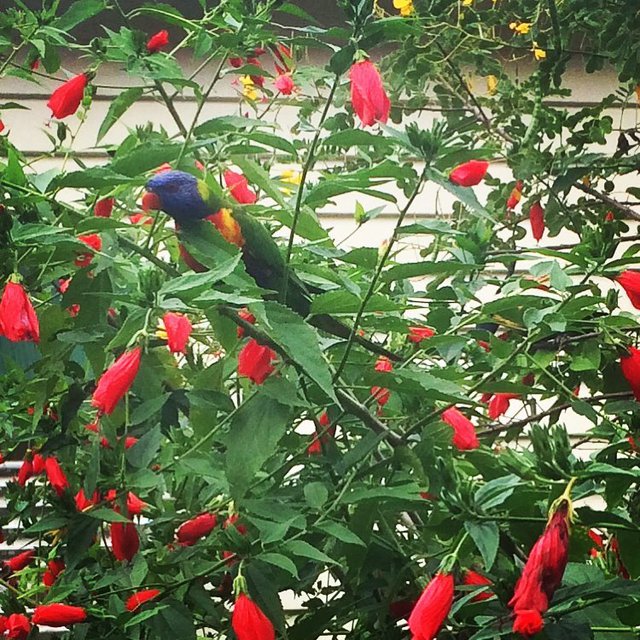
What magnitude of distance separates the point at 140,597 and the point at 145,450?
12cm

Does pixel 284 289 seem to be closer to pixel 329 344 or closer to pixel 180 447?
pixel 329 344

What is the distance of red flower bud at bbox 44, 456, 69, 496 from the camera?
650mm

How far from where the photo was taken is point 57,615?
1.86 feet

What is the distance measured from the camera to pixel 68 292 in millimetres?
555

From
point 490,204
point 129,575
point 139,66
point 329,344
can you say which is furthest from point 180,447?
point 490,204

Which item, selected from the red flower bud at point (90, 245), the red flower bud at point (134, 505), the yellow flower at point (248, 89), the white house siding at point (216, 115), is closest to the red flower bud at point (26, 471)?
the red flower bud at point (134, 505)

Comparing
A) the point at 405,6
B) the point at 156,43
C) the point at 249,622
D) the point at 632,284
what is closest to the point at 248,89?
the point at 405,6

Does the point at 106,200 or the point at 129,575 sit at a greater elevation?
the point at 106,200

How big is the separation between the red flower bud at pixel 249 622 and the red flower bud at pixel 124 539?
0.20 metres

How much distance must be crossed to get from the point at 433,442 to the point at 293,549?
0.12 m

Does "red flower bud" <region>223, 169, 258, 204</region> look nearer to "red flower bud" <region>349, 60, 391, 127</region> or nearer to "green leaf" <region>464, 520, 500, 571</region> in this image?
"red flower bud" <region>349, 60, 391, 127</region>

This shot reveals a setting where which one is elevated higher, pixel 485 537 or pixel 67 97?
pixel 67 97

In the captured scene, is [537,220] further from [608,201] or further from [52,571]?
[52,571]

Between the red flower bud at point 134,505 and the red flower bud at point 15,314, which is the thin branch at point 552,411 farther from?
the red flower bud at point 15,314
